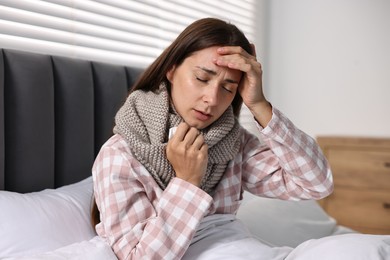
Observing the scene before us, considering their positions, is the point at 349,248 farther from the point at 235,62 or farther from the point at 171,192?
the point at 235,62

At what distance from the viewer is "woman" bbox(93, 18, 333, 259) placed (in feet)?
3.26

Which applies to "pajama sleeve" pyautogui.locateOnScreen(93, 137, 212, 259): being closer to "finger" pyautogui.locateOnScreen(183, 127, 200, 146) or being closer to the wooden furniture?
"finger" pyautogui.locateOnScreen(183, 127, 200, 146)

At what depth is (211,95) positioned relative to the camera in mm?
1102

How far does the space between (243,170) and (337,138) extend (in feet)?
4.48

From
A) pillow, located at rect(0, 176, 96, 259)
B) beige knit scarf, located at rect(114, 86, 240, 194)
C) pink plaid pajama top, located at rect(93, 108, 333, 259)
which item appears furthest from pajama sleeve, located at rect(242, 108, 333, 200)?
pillow, located at rect(0, 176, 96, 259)

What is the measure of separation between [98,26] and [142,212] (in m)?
0.93

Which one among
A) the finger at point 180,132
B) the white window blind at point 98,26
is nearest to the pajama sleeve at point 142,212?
the finger at point 180,132

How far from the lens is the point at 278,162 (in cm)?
127

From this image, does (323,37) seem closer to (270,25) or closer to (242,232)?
(270,25)

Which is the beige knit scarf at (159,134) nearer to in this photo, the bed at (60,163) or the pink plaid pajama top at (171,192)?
the pink plaid pajama top at (171,192)

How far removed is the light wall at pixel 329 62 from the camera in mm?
2672

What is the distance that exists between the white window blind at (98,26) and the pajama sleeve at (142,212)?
63 cm

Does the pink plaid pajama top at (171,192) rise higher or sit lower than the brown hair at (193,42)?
lower

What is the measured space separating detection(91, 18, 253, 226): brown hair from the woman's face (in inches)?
0.8
